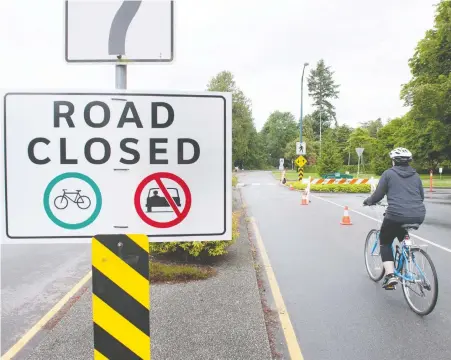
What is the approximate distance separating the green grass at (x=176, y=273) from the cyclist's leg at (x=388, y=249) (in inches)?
93.1

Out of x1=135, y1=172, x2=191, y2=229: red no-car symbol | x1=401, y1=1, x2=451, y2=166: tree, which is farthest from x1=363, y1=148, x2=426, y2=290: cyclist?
x1=401, y1=1, x2=451, y2=166: tree

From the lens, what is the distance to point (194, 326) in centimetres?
424

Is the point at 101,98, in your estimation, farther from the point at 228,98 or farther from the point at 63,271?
the point at 63,271

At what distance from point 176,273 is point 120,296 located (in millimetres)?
3995

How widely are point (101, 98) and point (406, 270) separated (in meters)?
4.70

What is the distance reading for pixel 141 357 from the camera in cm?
193

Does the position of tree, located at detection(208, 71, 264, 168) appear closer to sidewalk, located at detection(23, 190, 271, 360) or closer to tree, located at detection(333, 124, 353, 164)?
tree, located at detection(333, 124, 353, 164)

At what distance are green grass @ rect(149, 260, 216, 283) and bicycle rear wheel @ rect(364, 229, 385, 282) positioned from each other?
7.93 ft

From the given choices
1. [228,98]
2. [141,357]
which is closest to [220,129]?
[228,98]

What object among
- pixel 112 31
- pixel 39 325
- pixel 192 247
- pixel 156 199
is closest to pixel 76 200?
pixel 156 199

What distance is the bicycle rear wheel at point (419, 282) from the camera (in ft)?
15.7

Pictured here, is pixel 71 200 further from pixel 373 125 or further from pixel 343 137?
pixel 373 125

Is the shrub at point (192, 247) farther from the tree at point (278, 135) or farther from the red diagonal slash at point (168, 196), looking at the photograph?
the tree at point (278, 135)

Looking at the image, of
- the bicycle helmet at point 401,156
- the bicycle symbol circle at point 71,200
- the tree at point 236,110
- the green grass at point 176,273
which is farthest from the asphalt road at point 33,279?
the tree at point 236,110
